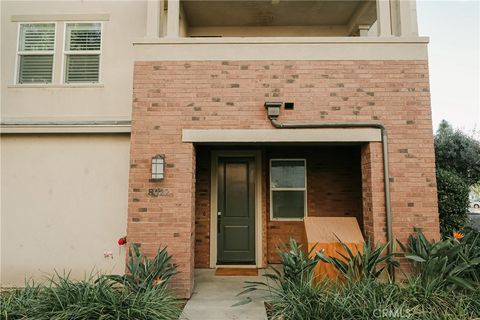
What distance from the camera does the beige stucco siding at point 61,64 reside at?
21.0ft

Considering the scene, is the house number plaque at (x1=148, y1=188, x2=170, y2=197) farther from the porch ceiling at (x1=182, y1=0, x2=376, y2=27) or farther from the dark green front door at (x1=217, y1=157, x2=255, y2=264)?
the porch ceiling at (x1=182, y1=0, x2=376, y2=27)

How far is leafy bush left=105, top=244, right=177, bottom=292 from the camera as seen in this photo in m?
4.39

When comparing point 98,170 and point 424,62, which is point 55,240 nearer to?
point 98,170

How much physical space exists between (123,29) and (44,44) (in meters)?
1.74

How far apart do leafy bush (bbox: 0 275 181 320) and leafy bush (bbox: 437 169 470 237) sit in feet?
19.0

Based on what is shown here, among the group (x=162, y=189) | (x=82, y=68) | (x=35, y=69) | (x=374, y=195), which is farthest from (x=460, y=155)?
(x=35, y=69)

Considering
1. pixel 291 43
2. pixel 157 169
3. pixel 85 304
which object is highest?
pixel 291 43

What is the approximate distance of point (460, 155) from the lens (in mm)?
9484

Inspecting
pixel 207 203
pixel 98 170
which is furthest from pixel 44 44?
pixel 207 203

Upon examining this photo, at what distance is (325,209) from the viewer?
7.09 metres

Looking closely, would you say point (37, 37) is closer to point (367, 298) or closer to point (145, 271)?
point (145, 271)

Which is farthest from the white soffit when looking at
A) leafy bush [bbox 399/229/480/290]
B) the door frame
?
the door frame

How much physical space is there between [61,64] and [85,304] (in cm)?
507

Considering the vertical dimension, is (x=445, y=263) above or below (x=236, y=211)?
below
